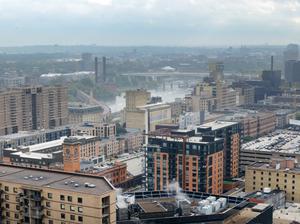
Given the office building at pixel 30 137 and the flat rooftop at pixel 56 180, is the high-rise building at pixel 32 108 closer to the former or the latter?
the office building at pixel 30 137

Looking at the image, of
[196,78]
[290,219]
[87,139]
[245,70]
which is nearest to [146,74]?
[196,78]

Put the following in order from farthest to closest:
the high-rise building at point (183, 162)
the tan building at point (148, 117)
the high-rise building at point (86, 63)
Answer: the high-rise building at point (86, 63), the tan building at point (148, 117), the high-rise building at point (183, 162)

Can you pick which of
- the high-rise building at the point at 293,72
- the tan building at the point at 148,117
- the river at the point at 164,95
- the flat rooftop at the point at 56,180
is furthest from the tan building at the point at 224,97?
the flat rooftop at the point at 56,180

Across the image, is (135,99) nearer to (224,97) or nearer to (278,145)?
(224,97)

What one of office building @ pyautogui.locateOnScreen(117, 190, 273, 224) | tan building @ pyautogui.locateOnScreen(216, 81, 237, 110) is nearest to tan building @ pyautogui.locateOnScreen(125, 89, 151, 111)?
tan building @ pyautogui.locateOnScreen(216, 81, 237, 110)

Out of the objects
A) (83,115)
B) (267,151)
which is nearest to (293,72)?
(83,115)

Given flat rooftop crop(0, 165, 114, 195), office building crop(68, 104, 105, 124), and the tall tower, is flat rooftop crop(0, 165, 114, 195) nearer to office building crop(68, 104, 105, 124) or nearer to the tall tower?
the tall tower

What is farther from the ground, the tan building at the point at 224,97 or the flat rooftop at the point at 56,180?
the flat rooftop at the point at 56,180
